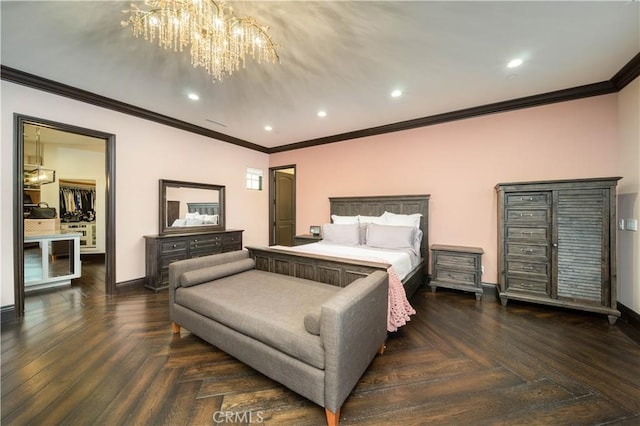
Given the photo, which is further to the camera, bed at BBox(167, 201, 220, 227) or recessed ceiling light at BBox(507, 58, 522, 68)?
bed at BBox(167, 201, 220, 227)

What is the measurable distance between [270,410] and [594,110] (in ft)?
15.5

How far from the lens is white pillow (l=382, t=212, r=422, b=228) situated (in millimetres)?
3807

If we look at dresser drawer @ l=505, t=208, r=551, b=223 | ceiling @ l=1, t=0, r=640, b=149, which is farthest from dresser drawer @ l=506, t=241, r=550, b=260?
ceiling @ l=1, t=0, r=640, b=149

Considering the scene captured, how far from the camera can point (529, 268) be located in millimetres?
2953

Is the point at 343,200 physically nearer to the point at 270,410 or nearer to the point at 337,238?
the point at 337,238

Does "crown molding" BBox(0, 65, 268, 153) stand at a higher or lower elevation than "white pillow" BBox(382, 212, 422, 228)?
higher

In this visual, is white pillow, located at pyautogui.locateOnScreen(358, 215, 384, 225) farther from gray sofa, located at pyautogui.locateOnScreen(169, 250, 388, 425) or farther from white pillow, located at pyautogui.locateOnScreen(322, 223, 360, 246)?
gray sofa, located at pyautogui.locateOnScreen(169, 250, 388, 425)

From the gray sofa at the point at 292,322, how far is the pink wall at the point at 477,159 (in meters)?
2.49

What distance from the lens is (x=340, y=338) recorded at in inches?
52.3

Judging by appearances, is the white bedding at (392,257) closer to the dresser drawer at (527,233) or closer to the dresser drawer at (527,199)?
the dresser drawer at (527,233)

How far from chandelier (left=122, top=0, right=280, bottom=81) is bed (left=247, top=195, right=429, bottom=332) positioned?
80.8 inches

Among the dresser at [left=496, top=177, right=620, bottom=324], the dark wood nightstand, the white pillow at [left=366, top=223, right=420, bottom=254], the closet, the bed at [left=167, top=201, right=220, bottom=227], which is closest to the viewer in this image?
the dresser at [left=496, top=177, right=620, bottom=324]

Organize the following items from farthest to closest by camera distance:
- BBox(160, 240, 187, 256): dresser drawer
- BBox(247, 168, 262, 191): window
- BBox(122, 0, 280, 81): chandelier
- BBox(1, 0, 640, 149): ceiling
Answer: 1. BBox(247, 168, 262, 191): window
2. BBox(160, 240, 187, 256): dresser drawer
3. BBox(1, 0, 640, 149): ceiling
4. BBox(122, 0, 280, 81): chandelier

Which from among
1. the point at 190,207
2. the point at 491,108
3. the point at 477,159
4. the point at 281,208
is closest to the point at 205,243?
the point at 190,207
